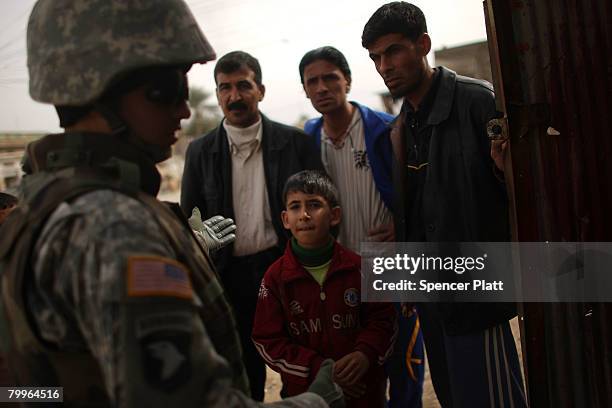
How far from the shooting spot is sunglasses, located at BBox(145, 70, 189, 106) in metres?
1.16

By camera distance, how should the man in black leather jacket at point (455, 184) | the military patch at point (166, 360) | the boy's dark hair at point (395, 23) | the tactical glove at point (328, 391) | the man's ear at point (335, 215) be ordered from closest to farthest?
1. the military patch at point (166, 360)
2. the tactical glove at point (328, 391)
3. the man in black leather jacket at point (455, 184)
4. the boy's dark hair at point (395, 23)
5. the man's ear at point (335, 215)

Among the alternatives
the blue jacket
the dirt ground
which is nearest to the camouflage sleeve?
the blue jacket

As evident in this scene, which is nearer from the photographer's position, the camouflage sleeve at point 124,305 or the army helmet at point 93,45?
the camouflage sleeve at point 124,305

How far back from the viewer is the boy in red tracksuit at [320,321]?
2074 millimetres

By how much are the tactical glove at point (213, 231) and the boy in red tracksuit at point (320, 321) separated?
0.25 m

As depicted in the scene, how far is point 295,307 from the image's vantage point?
216 centimetres

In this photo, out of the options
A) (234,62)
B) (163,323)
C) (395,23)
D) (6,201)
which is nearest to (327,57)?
(234,62)

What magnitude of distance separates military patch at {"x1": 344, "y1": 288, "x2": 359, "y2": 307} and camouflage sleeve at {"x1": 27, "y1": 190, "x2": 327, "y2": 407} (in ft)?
3.84

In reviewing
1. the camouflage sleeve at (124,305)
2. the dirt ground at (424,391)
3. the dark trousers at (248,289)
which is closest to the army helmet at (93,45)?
the camouflage sleeve at (124,305)

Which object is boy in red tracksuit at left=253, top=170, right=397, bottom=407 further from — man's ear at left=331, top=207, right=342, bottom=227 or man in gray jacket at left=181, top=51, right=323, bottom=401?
man in gray jacket at left=181, top=51, right=323, bottom=401

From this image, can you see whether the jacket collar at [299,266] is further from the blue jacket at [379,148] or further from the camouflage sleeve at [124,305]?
the camouflage sleeve at [124,305]

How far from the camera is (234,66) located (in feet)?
9.34

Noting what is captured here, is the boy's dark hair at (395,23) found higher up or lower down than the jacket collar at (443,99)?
higher up

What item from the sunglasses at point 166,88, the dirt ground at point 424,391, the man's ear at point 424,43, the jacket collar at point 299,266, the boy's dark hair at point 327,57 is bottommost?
the dirt ground at point 424,391
